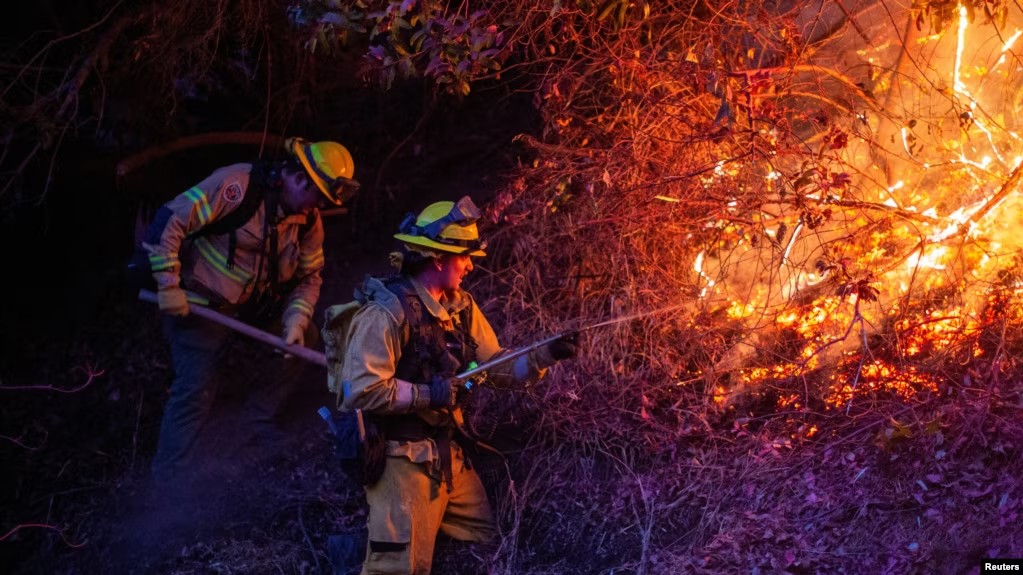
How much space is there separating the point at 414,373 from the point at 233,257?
1876mm

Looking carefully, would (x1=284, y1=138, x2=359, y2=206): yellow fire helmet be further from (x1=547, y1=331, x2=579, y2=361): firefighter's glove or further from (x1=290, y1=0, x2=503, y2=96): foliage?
(x1=547, y1=331, x2=579, y2=361): firefighter's glove

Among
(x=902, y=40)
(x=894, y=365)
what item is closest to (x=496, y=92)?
(x=902, y=40)

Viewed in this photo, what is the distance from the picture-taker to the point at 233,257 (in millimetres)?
5922

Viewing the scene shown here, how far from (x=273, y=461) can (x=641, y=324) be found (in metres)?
2.67

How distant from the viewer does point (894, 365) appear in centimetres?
508

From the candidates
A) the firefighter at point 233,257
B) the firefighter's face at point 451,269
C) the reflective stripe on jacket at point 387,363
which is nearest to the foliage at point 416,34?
the firefighter at point 233,257

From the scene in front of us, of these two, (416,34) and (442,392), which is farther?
(416,34)

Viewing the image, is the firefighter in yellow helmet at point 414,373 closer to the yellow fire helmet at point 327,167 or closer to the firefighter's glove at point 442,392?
the firefighter's glove at point 442,392

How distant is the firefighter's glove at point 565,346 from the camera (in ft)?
14.7

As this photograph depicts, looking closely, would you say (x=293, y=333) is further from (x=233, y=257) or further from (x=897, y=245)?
(x=897, y=245)

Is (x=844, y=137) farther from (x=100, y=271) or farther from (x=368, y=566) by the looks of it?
(x=100, y=271)

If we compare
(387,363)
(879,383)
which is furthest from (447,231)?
(879,383)
